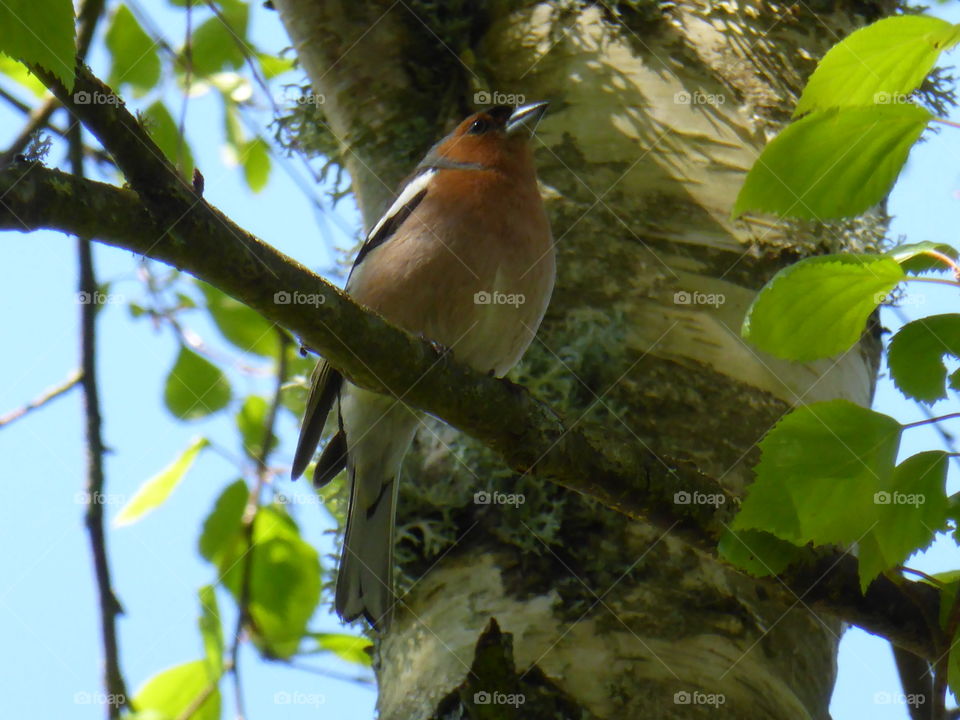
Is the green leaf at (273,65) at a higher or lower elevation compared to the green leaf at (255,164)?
higher

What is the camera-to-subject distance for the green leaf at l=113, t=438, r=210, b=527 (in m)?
3.70

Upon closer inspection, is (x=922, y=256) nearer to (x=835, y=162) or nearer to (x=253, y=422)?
(x=835, y=162)

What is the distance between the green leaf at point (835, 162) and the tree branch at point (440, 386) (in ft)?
2.59

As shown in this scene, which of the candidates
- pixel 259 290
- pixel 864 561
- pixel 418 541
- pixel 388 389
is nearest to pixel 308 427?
pixel 418 541

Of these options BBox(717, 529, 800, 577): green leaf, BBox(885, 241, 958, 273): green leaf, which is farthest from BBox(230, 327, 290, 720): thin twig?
BBox(885, 241, 958, 273): green leaf

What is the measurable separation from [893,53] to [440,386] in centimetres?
112

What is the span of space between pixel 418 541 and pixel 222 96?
3258 millimetres

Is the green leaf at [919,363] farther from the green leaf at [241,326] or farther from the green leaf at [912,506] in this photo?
the green leaf at [241,326]

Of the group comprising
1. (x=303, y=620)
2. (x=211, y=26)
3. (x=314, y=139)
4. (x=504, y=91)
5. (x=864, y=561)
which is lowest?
(x=864, y=561)

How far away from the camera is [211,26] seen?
16.2 ft

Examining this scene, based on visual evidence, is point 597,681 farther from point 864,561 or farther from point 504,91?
point 504,91

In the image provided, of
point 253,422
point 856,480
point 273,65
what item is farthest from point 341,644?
point 273,65

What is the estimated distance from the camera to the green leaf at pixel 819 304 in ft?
6.01

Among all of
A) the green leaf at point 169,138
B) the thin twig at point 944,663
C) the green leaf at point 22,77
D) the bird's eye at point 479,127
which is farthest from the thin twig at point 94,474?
the thin twig at point 944,663
